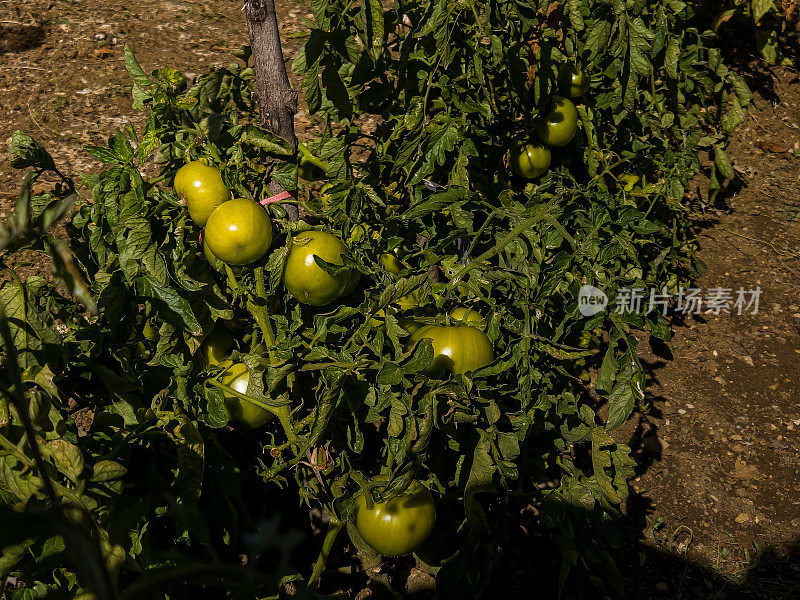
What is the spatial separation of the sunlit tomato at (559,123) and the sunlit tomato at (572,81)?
3.5 inches

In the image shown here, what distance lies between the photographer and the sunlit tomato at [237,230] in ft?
4.92

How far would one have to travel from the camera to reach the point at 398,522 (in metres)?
1.54

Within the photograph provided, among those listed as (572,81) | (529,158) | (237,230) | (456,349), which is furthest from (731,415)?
(237,230)

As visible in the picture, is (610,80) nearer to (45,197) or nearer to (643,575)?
(643,575)

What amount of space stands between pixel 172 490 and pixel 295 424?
29 cm

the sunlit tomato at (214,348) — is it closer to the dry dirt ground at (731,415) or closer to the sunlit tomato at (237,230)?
the sunlit tomato at (237,230)

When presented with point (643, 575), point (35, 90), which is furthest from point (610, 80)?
point (35, 90)

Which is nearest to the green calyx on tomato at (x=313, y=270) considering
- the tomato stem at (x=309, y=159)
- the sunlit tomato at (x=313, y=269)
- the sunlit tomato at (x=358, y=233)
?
the sunlit tomato at (x=313, y=269)

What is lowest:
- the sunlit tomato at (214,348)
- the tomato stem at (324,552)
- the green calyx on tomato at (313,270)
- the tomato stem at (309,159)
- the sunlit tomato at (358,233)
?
the tomato stem at (324,552)

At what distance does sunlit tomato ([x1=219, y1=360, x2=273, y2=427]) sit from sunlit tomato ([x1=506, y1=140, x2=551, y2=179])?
1363 millimetres

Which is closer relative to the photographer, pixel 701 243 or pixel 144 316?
pixel 144 316

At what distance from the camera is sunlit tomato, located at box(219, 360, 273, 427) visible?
1.65 meters

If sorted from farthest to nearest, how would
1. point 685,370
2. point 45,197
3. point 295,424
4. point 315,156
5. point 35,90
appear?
point 35,90
point 685,370
point 315,156
point 295,424
point 45,197

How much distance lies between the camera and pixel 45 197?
1533 millimetres
